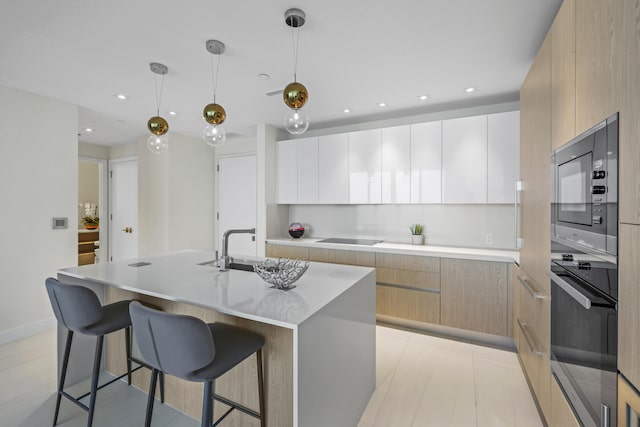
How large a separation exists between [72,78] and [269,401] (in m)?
3.13

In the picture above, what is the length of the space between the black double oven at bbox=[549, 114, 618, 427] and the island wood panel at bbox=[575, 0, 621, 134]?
0.07m

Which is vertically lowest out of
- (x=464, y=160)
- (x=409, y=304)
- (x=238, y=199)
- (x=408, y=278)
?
(x=409, y=304)

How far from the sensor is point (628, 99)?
88 cm

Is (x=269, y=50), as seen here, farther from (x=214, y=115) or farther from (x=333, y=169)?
(x=333, y=169)

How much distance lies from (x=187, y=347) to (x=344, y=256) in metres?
2.45

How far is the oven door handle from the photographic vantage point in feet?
3.46

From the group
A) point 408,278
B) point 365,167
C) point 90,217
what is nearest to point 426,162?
point 365,167

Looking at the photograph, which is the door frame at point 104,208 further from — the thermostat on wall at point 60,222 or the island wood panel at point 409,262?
the island wood panel at point 409,262

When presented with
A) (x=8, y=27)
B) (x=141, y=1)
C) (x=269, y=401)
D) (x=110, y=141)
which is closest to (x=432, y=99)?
(x=141, y=1)

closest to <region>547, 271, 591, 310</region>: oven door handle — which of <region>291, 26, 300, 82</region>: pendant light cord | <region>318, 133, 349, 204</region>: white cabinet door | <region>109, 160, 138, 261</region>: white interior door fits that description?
<region>291, 26, 300, 82</region>: pendant light cord

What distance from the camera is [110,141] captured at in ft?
16.6

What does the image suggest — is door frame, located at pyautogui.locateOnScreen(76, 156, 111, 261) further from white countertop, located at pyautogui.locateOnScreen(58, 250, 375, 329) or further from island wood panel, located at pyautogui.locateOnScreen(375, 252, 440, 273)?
island wood panel, located at pyautogui.locateOnScreen(375, 252, 440, 273)

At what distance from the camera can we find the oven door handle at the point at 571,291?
1.05 meters

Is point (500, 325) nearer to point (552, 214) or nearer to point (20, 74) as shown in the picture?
point (552, 214)
